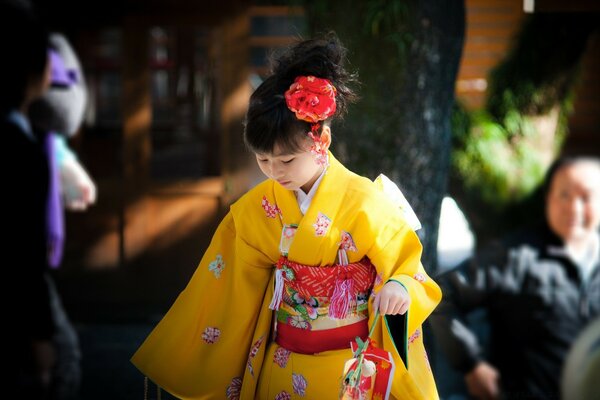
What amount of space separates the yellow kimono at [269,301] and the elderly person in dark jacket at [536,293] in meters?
0.67

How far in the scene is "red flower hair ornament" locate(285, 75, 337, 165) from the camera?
287 centimetres

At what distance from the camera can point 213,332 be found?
320 centimetres

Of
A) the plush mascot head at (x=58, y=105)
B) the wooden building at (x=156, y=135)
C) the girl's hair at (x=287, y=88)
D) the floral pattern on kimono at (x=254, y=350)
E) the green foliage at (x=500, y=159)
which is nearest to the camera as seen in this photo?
the girl's hair at (x=287, y=88)

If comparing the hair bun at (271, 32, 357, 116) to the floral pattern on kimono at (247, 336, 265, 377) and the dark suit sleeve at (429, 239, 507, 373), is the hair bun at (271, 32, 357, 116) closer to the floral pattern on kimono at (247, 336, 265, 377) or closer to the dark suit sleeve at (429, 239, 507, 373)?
the floral pattern on kimono at (247, 336, 265, 377)

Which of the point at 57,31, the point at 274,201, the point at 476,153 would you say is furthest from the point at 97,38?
the point at 274,201

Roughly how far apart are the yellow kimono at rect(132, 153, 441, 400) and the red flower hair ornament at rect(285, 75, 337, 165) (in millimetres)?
163

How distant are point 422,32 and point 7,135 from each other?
9.16 feet

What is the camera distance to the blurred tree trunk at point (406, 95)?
4777mm

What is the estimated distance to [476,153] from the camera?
7.62m

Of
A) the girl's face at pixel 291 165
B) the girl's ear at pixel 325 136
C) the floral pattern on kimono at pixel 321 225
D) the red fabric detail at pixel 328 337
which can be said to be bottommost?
the red fabric detail at pixel 328 337

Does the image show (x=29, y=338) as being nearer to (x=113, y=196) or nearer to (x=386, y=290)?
(x=386, y=290)

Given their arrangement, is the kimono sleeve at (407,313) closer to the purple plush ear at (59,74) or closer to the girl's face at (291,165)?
the girl's face at (291,165)

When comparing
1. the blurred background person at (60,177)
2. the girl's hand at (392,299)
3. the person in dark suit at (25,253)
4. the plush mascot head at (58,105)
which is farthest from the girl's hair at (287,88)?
the plush mascot head at (58,105)

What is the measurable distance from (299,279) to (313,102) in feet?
2.00
